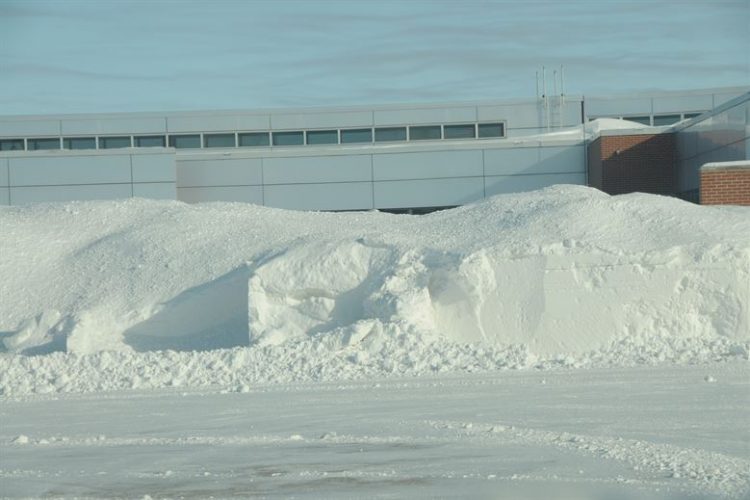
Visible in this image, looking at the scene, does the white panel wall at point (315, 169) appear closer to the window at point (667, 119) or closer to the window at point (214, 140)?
the window at point (214, 140)

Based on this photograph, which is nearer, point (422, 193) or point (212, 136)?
point (422, 193)

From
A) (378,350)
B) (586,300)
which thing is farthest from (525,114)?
(378,350)

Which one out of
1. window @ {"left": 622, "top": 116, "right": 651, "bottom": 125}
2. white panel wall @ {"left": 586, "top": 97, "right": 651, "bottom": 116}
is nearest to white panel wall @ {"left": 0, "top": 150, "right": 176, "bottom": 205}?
white panel wall @ {"left": 586, "top": 97, "right": 651, "bottom": 116}

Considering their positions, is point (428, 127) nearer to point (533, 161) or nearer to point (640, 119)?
point (640, 119)

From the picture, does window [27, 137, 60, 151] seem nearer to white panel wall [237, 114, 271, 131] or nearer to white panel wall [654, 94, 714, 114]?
white panel wall [237, 114, 271, 131]

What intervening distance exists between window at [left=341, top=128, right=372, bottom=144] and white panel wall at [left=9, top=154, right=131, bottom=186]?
13008 mm

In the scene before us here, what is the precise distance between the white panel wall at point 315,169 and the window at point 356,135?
10.3m

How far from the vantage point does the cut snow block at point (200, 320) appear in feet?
55.5

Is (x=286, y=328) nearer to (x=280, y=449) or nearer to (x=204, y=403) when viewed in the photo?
(x=204, y=403)

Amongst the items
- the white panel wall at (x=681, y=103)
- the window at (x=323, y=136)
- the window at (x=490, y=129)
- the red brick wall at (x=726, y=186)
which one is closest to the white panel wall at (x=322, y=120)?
the window at (x=323, y=136)

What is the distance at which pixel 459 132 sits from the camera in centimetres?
4312

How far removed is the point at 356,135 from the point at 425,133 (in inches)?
115

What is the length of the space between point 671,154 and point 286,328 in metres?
18.2

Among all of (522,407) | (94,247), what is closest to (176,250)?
(94,247)
